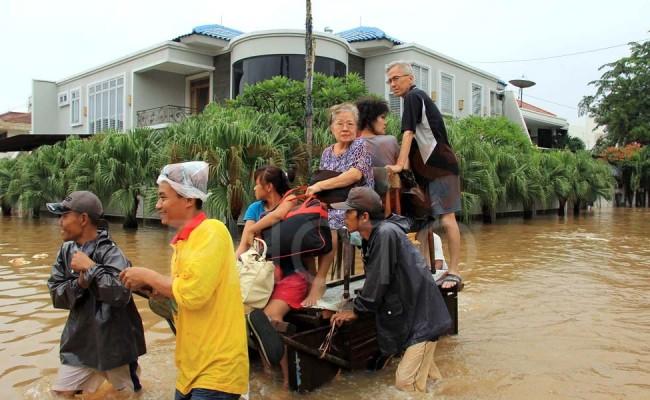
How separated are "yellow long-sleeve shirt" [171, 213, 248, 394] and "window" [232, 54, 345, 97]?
17.1 meters

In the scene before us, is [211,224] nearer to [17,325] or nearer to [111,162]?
[17,325]

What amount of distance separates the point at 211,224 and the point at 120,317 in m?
1.15

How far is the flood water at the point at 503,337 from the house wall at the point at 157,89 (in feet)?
43.5

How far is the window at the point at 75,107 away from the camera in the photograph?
25.5 m

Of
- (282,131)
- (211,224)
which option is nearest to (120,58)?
(282,131)

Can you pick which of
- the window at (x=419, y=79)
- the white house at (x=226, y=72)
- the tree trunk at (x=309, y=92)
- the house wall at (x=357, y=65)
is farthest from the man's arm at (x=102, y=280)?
the house wall at (x=357, y=65)

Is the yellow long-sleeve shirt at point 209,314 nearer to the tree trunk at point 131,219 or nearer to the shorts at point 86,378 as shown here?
the shorts at point 86,378

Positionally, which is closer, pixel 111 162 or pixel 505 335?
pixel 505 335

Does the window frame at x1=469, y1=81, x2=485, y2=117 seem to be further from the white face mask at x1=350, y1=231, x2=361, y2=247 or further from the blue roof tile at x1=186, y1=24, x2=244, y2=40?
the white face mask at x1=350, y1=231, x2=361, y2=247

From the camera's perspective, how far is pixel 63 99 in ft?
88.1

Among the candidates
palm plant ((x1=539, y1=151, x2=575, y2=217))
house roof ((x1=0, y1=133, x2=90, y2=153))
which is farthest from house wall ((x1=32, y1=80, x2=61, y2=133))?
palm plant ((x1=539, y1=151, x2=575, y2=217))

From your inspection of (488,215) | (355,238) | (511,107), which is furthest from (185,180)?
(511,107)

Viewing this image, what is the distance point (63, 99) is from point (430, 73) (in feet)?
57.8

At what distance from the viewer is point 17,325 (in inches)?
214
